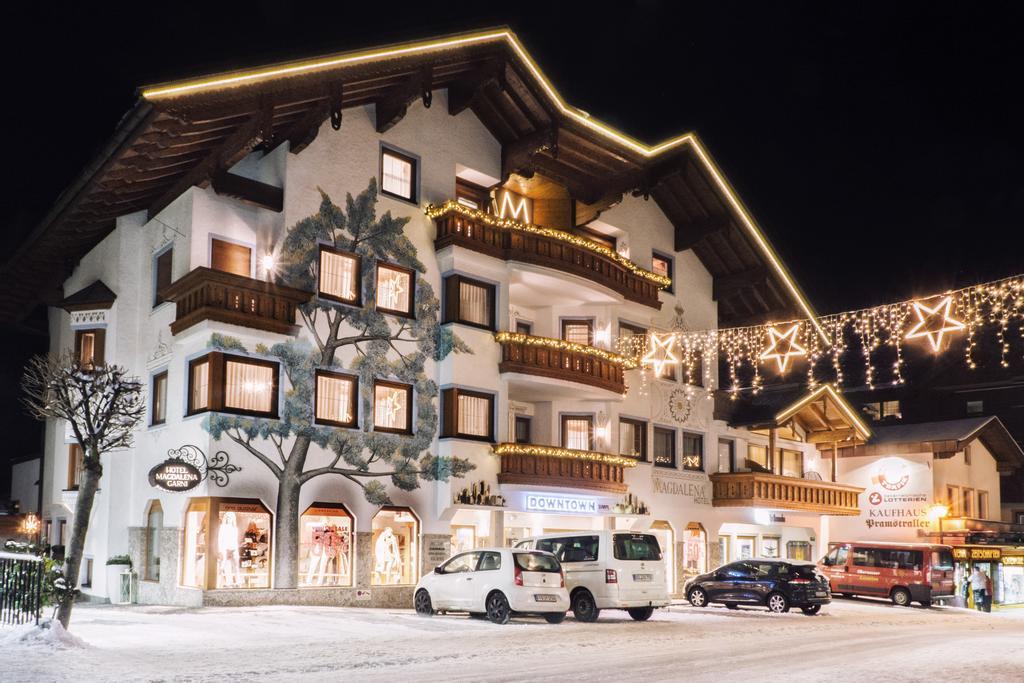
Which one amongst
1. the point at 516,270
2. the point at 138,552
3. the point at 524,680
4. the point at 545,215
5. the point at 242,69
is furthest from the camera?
the point at 545,215

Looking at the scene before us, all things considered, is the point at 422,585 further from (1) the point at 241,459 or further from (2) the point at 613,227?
(2) the point at 613,227

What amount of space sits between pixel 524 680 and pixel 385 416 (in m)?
15.8

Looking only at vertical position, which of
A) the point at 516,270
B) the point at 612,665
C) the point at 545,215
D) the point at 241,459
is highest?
the point at 545,215

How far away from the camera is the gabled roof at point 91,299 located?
28.8 m

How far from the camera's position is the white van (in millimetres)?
23969

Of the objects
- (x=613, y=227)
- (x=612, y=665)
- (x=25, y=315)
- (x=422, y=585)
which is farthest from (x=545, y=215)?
(x=612, y=665)

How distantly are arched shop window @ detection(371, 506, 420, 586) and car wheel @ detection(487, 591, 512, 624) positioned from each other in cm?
603

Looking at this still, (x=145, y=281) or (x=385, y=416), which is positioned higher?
(x=145, y=281)

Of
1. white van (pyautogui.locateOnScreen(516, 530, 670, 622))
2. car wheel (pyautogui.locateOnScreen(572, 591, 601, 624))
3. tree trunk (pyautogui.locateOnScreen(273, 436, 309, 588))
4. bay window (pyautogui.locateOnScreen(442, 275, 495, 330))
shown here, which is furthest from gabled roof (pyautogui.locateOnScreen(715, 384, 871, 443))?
tree trunk (pyautogui.locateOnScreen(273, 436, 309, 588))

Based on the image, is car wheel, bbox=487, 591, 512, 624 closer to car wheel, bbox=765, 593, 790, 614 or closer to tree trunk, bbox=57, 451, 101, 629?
tree trunk, bbox=57, 451, 101, 629

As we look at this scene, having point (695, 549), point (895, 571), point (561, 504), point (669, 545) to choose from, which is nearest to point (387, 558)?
point (561, 504)

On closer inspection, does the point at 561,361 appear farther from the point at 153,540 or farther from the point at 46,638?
the point at 46,638

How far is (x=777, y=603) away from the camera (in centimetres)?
2906

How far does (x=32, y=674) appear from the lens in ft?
43.4
